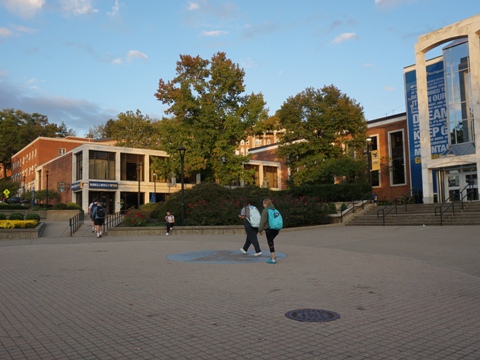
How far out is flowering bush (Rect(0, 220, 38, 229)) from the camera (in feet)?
75.6

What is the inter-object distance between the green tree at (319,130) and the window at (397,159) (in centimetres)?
710

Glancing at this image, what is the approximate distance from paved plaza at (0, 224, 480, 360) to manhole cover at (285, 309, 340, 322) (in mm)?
140

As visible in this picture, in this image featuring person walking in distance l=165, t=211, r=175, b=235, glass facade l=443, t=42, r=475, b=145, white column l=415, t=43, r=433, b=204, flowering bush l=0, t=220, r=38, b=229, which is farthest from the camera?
white column l=415, t=43, r=433, b=204

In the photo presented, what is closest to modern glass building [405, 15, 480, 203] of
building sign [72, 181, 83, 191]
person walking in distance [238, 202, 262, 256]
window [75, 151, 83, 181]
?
person walking in distance [238, 202, 262, 256]

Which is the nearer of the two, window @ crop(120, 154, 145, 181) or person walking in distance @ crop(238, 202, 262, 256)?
person walking in distance @ crop(238, 202, 262, 256)

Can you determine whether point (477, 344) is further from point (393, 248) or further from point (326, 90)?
point (326, 90)

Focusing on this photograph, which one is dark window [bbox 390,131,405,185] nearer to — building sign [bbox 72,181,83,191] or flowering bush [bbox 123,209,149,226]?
flowering bush [bbox 123,209,149,226]

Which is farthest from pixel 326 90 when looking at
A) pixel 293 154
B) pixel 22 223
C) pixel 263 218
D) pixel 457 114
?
pixel 263 218

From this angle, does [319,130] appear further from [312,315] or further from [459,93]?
[312,315]

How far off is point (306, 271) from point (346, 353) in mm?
5568

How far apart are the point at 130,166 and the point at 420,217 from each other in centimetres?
3686

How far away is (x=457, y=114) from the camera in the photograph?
34938 millimetres

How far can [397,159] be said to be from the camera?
49656mm

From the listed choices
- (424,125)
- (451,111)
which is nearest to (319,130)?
(424,125)
